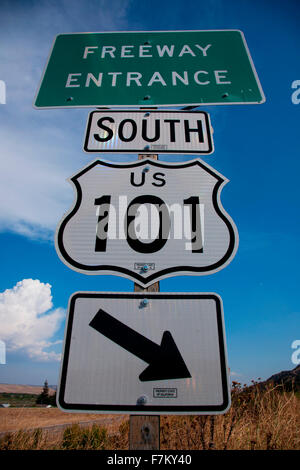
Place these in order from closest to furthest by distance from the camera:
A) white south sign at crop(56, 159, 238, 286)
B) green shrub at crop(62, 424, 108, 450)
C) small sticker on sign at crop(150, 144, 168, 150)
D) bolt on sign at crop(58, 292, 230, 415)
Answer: bolt on sign at crop(58, 292, 230, 415) < white south sign at crop(56, 159, 238, 286) < small sticker on sign at crop(150, 144, 168, 150) < green shrub at crop(62, 424, 108, 450)

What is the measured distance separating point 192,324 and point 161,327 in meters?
0.13

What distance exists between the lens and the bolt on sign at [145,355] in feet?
3.00

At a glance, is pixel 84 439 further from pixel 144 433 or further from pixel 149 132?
pixel 149 132

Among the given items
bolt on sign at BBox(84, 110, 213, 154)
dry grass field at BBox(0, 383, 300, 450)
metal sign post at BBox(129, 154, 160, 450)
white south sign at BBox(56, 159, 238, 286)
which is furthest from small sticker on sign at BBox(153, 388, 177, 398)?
dry grass field at BBox(0, 383, 300, 450)

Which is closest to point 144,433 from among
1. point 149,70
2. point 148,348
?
point 148,348

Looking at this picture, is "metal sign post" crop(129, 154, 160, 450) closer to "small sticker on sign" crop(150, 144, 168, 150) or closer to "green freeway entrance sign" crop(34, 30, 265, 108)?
"small sticker on sign" crop(150, 144, 168, 150)

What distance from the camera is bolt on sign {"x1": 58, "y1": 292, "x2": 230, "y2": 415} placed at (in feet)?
3.00

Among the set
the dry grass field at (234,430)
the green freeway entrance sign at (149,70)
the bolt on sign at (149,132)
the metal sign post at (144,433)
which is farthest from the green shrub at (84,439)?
the green freeway entrance sign at (149,70)

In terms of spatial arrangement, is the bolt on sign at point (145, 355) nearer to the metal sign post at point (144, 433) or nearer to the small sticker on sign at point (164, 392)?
the small sticker on sign at point (164, 392)

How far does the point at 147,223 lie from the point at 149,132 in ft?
2.42

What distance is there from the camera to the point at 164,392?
3.04ft

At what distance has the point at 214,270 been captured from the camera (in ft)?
3.67

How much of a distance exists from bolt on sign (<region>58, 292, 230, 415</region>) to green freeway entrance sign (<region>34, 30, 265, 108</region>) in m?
1.47

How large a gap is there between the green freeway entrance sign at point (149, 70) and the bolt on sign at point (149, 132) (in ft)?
0.57
